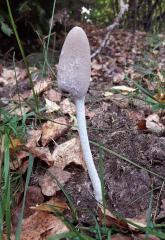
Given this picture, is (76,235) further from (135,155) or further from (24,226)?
(135,155)

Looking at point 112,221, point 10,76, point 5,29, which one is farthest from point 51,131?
point 5,29

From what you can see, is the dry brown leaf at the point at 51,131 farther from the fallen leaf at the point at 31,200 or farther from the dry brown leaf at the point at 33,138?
the fallen leaf at the point at 31,200

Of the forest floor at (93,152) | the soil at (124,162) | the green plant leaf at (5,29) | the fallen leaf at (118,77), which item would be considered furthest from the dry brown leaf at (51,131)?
the green plant leaf at (5,29)

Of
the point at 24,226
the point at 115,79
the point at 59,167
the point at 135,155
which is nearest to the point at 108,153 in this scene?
the point at 135,155

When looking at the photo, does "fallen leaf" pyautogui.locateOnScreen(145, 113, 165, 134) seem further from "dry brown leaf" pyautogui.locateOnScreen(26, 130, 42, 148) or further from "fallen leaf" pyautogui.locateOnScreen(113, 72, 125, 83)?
"fallen leaf" pyautogui.locateOnScreen(113, 72, 125, 83)

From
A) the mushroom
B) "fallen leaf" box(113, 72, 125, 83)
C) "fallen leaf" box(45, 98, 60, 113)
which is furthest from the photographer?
"fallen leaf" box(113, 72, 125, 83)

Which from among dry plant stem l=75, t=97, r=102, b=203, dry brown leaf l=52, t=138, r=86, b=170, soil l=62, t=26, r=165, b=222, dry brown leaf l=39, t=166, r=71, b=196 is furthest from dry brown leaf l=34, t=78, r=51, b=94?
dry plant stem l=75, t=97, r=102, b=203
